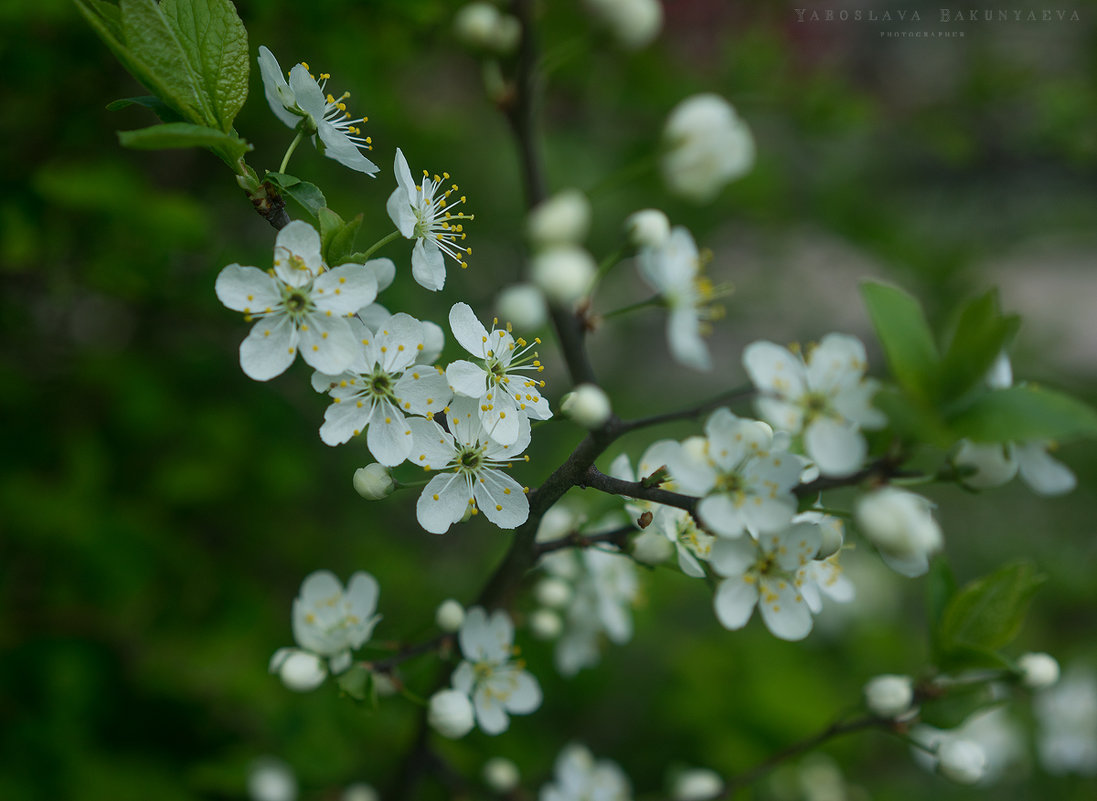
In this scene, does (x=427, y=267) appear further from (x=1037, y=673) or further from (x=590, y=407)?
(x=1037, y=673)

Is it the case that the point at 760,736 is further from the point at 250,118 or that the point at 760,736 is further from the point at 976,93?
the point at 976,93

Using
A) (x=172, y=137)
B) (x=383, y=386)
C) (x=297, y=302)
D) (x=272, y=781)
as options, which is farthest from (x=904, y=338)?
(x=272, y=781)

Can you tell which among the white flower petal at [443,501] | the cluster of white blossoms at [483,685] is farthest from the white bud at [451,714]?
the white flower petal at [443,501]

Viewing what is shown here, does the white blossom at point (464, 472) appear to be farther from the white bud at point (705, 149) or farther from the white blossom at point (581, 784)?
the white blossom at point (581, 784)

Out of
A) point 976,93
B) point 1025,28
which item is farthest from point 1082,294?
point 976,93

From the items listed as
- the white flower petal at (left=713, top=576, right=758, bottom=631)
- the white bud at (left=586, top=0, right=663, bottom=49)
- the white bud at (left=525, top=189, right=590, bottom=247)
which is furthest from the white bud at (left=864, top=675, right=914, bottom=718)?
the white bud at (left=586, top=0, right=663, bottom=49)

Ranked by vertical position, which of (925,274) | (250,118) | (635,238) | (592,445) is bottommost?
(925,274)
